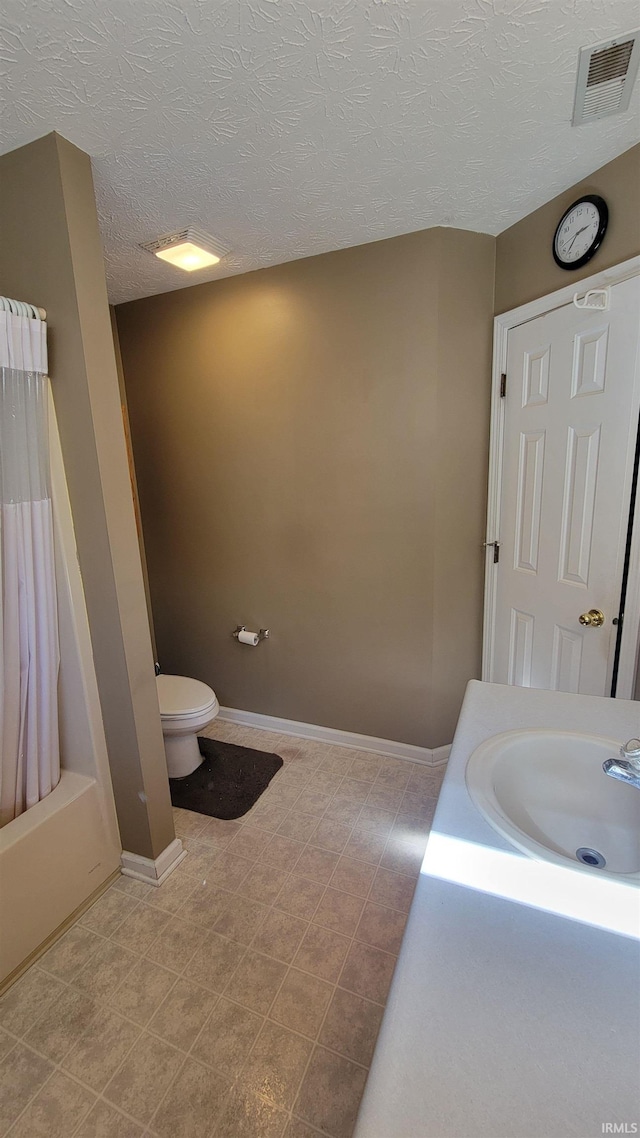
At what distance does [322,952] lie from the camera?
1.48 metres

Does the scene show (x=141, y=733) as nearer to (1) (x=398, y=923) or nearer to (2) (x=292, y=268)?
(1) (x=398, y=923)

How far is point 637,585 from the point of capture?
1.61 metres

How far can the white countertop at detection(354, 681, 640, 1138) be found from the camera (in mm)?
510

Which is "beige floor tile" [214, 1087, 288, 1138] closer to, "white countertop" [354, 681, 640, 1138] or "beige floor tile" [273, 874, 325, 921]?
"beige floor tile" [273, 874, 325, 921]

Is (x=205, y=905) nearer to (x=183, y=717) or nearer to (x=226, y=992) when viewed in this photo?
(x=226, y=992)

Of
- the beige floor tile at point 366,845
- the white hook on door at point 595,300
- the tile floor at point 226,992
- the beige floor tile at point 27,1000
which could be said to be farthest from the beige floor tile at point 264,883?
the white hook on door at point 595,300

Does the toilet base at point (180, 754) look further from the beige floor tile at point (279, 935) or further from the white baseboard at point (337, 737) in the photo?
the beige floor tile at point (279, 935)

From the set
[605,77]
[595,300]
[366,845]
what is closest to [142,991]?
[366,845]

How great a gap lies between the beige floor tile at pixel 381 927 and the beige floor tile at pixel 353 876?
0.23 ft

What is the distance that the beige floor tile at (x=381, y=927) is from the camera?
1500 millimetres

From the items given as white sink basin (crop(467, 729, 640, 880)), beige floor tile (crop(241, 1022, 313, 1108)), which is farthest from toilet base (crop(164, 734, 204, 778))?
white sink basin (crop(467, 729, 640, 880))

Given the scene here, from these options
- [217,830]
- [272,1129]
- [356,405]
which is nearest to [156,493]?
A: [356,405]

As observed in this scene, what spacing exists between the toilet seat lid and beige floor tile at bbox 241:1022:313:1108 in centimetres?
121

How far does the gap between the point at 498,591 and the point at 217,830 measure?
65.5 inches
